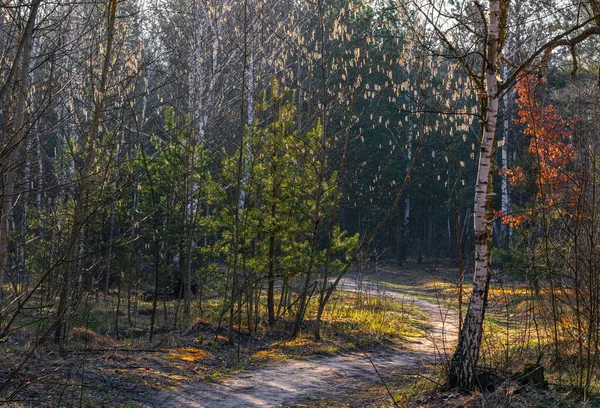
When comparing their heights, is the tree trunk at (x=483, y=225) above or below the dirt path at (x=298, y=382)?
above

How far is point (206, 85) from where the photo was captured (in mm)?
19422

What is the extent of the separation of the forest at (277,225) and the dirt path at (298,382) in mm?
61

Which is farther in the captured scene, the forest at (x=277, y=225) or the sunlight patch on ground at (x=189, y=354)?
the sunlight patch on ground at (x=189, y=354)

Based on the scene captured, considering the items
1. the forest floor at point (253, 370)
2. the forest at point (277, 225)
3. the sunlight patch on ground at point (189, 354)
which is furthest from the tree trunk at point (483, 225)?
the sunlight patch on ground at point (189, 354)

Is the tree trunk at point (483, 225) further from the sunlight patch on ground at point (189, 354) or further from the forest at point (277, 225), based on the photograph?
the sunlight patch on ground at point (189, 354)

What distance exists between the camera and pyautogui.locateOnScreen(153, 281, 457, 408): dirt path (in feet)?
25.3

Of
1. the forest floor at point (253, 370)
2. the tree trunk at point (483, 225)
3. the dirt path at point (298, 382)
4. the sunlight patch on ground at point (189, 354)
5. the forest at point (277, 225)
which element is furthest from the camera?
the sunlight patch on ground at point (189, 354)

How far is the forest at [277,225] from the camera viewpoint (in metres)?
6.05

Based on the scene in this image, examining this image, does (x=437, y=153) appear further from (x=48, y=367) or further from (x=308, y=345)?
(x=48, y=367)

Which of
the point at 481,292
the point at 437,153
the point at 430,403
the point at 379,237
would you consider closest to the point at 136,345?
the point at 430,403

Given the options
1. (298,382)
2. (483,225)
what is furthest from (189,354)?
(483,225)

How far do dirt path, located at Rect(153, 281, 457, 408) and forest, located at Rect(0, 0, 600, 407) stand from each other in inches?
2.4

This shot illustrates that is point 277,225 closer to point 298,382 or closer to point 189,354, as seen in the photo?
point 189,354

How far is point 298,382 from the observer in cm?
898
